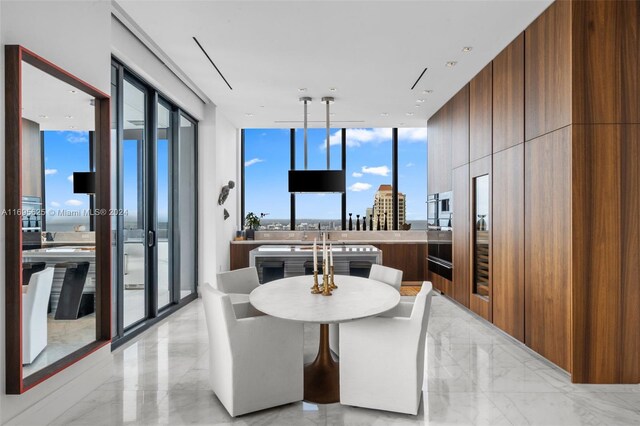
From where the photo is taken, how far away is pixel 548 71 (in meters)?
2.97

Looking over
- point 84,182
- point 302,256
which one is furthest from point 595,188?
point 84,182

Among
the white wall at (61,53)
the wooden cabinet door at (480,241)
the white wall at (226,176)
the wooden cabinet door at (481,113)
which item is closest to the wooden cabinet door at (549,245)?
the wooden cabinet door at (480,241)

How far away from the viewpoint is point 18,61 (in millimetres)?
1973

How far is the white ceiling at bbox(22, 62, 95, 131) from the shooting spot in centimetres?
212

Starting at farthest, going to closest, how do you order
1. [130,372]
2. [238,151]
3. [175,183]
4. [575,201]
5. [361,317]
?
[238,151]
[175,183]
[130,372]
[575,201]
[361,317]

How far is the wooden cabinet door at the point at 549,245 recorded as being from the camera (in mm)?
2748

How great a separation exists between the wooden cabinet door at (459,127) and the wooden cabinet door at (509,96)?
788mm

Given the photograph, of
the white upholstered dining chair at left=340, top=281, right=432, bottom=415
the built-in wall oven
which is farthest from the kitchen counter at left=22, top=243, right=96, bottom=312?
the built-in wall oven

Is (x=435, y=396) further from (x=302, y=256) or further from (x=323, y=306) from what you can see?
(x=302, y=256)

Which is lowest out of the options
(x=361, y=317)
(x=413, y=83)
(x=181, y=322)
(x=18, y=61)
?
(x=181, y=322)

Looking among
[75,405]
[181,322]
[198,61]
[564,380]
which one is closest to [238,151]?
[198,61]

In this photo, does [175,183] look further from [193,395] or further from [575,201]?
[575,201]

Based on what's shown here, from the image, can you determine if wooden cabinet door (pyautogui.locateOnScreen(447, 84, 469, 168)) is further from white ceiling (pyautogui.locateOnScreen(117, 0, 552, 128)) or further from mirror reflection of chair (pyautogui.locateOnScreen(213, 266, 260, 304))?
mirror reflection of chair (pyautogui.locateOnScreen(213, 266, 260, 304))

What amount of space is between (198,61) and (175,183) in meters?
1.68
